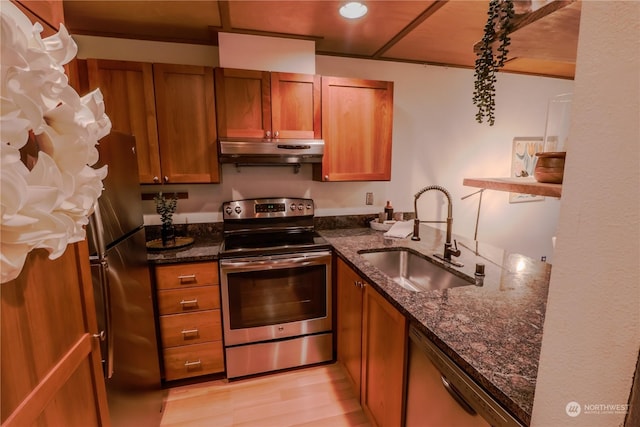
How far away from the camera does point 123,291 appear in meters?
1.31

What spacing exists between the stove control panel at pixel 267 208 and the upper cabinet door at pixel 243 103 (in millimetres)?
569

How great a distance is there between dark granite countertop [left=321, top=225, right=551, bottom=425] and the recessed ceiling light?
151 cm

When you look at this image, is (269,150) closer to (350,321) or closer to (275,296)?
(275,296)

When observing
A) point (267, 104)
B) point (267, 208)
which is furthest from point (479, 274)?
point (267, 104)

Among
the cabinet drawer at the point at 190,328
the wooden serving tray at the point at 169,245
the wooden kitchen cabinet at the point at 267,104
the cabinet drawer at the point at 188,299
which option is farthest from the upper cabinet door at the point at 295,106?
the cabinet drawer at the point at 190,328

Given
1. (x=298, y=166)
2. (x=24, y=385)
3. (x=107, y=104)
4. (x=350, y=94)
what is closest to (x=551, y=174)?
(x=24, y=385)

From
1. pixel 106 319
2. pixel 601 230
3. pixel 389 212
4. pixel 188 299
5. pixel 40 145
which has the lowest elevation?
pixel 188 299

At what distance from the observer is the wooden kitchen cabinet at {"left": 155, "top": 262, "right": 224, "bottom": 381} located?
1898 mm

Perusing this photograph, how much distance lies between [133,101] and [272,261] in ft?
4.62

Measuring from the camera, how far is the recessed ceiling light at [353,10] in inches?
66.9

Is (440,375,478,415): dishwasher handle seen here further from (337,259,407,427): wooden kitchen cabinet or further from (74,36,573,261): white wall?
(74,36,573,261): white wall

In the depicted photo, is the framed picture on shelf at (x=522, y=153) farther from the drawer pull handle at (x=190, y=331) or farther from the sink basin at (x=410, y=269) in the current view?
the drawer pull handle at (x=190, y=331)

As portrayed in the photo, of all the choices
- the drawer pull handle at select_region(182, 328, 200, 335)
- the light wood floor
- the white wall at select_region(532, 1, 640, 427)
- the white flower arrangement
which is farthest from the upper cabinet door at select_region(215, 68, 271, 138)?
the white wall at select_region(532, 1, 640, 427)

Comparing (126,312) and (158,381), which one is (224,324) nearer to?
(158,381)
